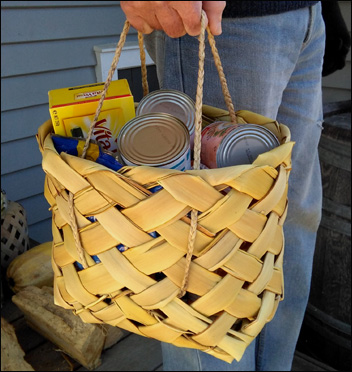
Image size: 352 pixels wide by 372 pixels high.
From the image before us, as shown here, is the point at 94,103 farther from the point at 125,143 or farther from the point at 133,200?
the point at 133,200

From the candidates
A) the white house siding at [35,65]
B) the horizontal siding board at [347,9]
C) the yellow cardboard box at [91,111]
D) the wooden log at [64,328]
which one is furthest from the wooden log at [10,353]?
the horizontal siding board at [347,9]

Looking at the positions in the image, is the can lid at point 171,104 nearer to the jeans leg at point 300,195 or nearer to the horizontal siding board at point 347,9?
the jeans leg at point 300,195

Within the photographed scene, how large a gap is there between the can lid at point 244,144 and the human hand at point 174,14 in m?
0.16

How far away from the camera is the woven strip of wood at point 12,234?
155 cm

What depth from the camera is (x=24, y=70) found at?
200 cm

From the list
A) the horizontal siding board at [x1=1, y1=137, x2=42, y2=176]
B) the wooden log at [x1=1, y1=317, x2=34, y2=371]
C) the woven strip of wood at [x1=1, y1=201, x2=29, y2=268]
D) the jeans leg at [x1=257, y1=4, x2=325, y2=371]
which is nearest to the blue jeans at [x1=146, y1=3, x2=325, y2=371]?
the jeans leg at [x1=257, y1=4, x2=325, y2=371]

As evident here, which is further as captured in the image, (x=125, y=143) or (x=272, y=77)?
(x=272, y=77)

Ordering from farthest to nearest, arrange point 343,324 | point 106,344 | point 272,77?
1. point 343,324
2. point 106,344
3. point 272,77

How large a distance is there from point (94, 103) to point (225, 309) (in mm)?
395

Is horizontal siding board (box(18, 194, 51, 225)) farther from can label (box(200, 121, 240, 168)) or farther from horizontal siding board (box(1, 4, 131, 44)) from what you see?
can label (box(200, 121, 240, 168))

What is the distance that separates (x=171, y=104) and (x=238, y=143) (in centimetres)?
17

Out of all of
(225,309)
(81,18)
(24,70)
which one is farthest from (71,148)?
(81,18)

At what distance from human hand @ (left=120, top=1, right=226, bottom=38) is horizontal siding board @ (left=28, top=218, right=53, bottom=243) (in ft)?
6.03

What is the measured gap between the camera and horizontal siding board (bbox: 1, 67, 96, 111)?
199 cm
